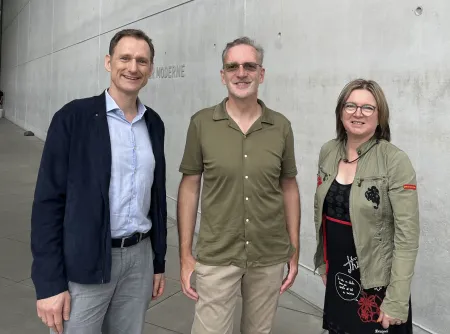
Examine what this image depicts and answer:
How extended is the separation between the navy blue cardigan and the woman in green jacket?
112cm

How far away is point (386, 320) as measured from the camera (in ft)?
6.63

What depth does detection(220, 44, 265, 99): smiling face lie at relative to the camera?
7.45 ft

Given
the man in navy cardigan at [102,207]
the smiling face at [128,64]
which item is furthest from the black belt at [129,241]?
the smiling face at [128,64]

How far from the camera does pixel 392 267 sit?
6.69ft

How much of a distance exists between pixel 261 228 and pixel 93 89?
31.6ft

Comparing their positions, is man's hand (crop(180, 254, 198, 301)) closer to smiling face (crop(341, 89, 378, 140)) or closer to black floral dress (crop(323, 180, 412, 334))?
black floral dress (crop(323, 180, 412, 334))

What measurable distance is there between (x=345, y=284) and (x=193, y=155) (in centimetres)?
104

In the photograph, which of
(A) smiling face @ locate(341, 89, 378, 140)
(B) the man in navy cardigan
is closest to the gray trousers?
(B) the man in navy cardigan

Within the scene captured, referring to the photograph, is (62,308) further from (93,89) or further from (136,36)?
(93,89)

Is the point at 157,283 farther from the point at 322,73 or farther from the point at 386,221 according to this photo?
the point at 322,73

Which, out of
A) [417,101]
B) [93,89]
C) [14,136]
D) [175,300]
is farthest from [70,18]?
[417,101]

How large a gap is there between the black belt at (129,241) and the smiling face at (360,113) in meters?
1.17

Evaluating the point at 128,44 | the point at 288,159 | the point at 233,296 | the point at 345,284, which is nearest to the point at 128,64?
the point at 128,44

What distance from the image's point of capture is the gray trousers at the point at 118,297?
198cm
